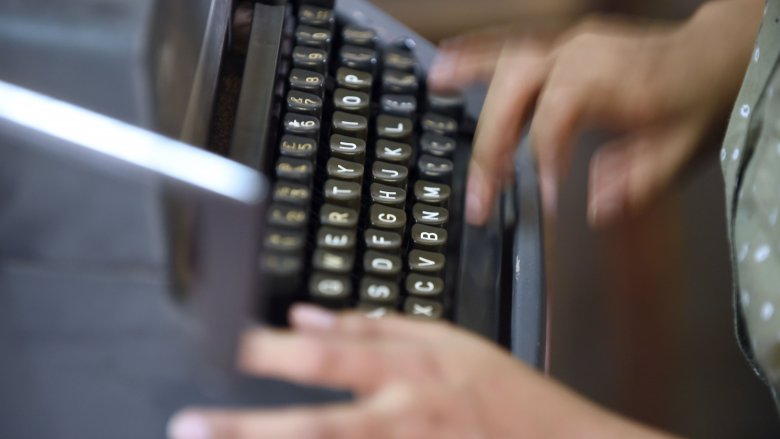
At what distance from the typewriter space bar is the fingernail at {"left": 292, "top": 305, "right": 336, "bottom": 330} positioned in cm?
12

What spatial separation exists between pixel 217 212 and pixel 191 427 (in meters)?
0.13

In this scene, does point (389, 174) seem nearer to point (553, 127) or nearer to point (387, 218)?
point (387, 218)

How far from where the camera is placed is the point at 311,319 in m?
0.57

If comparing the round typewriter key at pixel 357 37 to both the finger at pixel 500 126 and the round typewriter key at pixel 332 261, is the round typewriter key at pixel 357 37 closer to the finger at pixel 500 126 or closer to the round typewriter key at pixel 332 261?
the finger at pixel 500 126

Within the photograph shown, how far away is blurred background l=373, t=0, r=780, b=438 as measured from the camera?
1034mm

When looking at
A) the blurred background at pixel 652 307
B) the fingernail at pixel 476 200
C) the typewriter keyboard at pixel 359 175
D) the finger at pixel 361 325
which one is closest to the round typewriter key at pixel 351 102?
the typewriter keyboard at pixel 359 175

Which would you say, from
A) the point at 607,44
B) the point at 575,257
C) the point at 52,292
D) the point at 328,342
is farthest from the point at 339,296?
the point at 575,257

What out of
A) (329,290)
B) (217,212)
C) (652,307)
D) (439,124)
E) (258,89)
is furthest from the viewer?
(652,307)

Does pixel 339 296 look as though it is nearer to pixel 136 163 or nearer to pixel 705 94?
pixel 136 163

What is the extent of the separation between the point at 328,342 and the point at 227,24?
1.02 ft

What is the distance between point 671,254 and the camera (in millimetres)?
1129

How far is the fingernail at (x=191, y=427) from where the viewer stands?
538 millimetres

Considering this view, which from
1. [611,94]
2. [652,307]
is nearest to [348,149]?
[611,94]

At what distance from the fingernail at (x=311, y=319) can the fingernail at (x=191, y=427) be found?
0.08m
